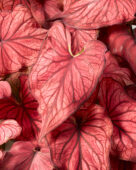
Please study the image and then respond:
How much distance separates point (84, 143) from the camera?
55 centimetres

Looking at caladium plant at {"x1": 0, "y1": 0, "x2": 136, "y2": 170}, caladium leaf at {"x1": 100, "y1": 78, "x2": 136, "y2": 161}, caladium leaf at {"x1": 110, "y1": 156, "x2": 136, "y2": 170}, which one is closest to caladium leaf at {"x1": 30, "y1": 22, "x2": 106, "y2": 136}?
caladium plant at {"x1": 0, "y1": 0, "x2": 136, "y2": 170}

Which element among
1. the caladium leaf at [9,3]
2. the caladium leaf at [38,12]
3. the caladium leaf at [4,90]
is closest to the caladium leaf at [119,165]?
the caladium leaf at [4,90]

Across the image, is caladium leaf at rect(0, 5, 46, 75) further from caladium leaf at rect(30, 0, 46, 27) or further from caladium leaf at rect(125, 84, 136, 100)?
caladium leaf at rect(125, 84, 136, 100)

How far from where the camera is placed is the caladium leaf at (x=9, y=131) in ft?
1.73

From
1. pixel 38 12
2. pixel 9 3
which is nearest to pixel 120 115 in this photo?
pixel 38 12

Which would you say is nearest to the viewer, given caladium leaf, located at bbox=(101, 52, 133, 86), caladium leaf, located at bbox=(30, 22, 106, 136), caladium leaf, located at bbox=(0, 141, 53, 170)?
caladium leaf, located at bbox=(30, 22, 106, 136)

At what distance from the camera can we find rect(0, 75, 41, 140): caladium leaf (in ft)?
2.14

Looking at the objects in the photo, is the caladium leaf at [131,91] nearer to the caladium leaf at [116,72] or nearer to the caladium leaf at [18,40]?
the caladium leaf at [116,72]

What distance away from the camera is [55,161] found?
0.52m

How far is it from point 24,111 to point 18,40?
0.22m

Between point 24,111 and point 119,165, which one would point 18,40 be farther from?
point 119,165

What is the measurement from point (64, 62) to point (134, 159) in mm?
307

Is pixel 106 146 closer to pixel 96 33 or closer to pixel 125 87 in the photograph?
pixel 125 87

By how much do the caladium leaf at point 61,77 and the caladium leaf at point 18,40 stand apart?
9 centimetres
